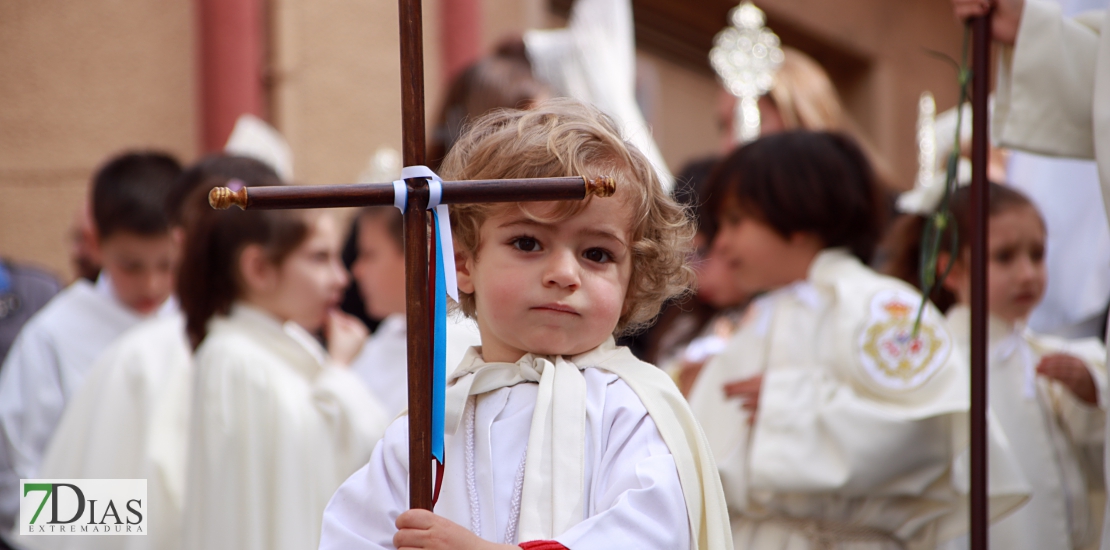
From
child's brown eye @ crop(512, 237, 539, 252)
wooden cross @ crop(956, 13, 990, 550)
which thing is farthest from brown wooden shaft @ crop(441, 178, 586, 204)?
wooden cross @ crop(956, 13, 990, 550)

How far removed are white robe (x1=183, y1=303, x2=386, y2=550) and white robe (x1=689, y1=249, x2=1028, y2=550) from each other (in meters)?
1.05

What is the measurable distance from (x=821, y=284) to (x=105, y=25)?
11.5ft

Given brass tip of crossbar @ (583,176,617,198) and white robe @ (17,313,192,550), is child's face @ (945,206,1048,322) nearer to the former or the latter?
brass tip of crossbar @ (583,176,617,198)

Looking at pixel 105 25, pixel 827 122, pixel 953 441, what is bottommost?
pixel 953 441

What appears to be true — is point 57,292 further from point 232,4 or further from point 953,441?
point 953,441

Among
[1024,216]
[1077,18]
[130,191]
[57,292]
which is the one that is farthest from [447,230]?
[57,292]

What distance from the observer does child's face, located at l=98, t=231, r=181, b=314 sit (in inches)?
→ 154

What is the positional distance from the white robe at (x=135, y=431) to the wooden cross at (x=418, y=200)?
207cm

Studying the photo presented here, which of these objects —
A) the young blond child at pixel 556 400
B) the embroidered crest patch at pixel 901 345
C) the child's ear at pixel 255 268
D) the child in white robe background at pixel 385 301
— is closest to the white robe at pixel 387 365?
the child in white robe background at pixel 385 301

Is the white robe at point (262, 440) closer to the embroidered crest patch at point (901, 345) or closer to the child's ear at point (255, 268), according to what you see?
the child's ear at point (255, 268)

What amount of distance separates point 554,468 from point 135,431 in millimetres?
2209

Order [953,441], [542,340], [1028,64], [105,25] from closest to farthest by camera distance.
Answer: [542,340] < [1028,64] < [953,441] < [105,25]

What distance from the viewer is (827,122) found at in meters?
4.32

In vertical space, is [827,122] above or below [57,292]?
above
